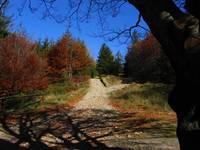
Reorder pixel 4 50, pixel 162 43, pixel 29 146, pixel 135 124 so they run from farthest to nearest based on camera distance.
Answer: pixel 4 50 → pixel 135 124 → pixel 29 146 → pixel 162 43

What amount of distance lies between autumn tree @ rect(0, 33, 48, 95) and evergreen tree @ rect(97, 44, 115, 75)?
2066 inches

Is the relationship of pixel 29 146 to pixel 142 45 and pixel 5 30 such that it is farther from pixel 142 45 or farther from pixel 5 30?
pixel 142 45

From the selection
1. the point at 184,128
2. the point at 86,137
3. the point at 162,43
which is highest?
the point at 162,43

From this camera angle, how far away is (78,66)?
2293 inches

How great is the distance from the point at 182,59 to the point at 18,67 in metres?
27.1

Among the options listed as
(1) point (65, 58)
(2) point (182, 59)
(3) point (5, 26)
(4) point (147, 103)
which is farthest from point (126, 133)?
(1) point (65, 58)

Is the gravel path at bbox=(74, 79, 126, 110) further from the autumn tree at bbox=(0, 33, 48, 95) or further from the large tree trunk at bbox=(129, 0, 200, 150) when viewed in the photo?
the large tree trunk at bbox=(129, 0, 200, 150)

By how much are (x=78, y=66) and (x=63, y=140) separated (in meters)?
45.5

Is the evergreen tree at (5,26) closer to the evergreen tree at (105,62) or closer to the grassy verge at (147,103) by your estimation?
the grassy verge at (147,103)

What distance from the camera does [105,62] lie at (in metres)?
89.1

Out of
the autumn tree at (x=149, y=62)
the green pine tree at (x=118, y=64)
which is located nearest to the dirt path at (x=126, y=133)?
the autumn tree at (x=149, y=62)

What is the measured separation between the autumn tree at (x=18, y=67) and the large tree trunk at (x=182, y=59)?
86.0 ft

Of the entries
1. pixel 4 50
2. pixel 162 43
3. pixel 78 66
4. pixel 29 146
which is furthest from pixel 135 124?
pixel 78 66

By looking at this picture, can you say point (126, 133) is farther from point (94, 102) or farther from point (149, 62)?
point (149, 62)
